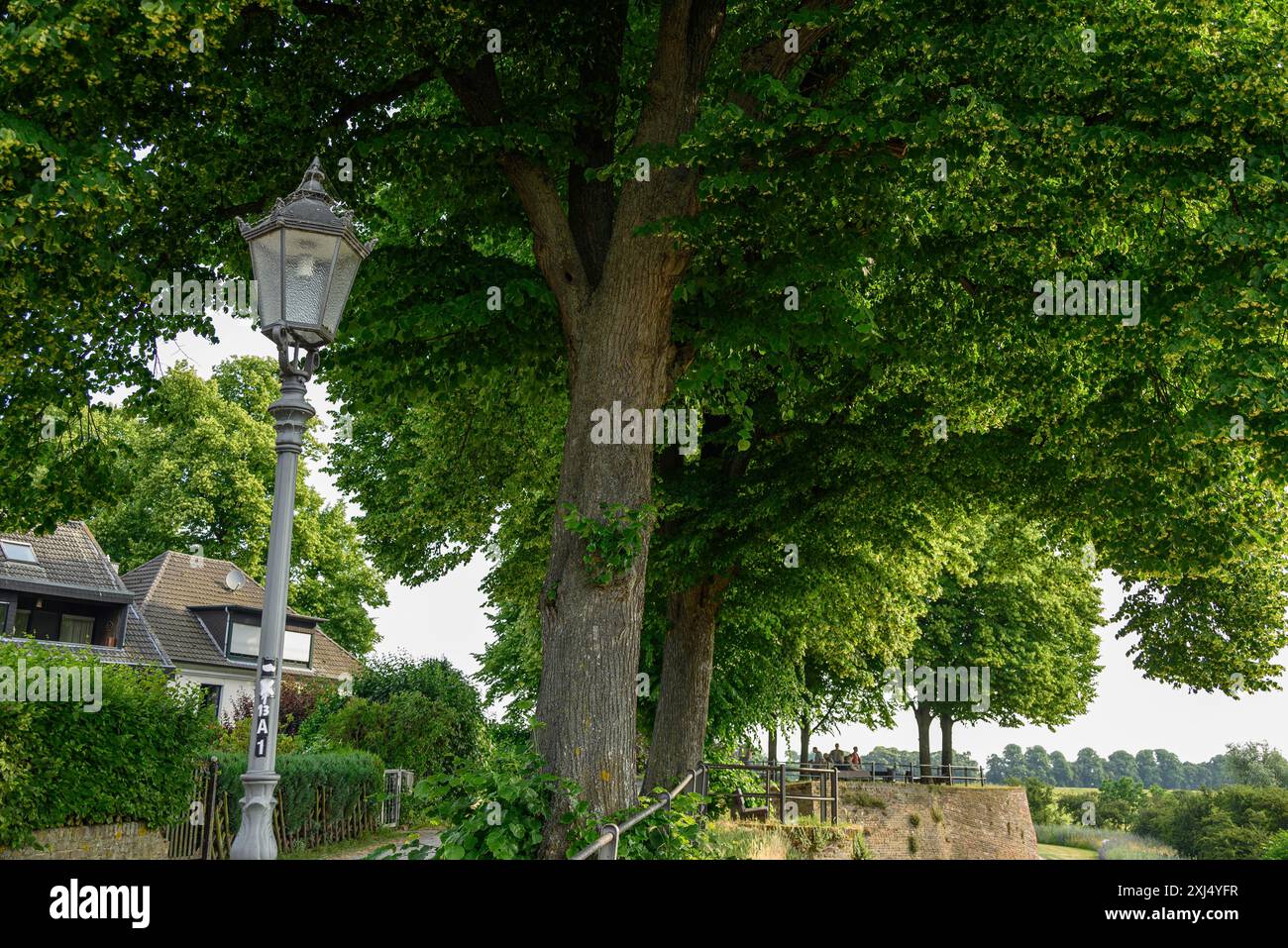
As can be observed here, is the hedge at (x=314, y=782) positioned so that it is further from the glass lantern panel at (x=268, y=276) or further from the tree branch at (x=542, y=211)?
the glass lantern panel at (x=268, y=276)

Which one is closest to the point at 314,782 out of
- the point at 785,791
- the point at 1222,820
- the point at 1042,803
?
the point at 785,791

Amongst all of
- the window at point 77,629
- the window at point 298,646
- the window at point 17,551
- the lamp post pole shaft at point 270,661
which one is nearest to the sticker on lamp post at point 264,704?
the lamp post pole shaft at point 270,661

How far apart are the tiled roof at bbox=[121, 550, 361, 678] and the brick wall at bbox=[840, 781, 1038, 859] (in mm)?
21726

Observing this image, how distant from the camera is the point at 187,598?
37656 mm

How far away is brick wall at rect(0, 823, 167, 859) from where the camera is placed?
491 inches

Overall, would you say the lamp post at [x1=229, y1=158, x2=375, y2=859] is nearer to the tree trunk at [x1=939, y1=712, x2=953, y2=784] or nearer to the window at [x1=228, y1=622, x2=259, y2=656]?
the window at [x1=228, y1=622, x2=259, y2=656]

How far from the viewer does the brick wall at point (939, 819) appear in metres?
28.8

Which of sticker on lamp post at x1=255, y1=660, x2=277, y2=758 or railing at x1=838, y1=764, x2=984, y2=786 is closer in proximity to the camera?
sticker on lamp post at x1=255, y1=660, x2=277, y2=758

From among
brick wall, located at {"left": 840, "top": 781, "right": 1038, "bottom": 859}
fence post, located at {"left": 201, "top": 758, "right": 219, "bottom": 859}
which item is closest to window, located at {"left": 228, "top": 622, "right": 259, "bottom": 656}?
fence post, located at {"left": 201, "top": 758, "right": 219, "bottom": 859}

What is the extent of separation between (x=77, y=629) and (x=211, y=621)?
594 centimetres

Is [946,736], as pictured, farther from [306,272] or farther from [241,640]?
[306,272]
